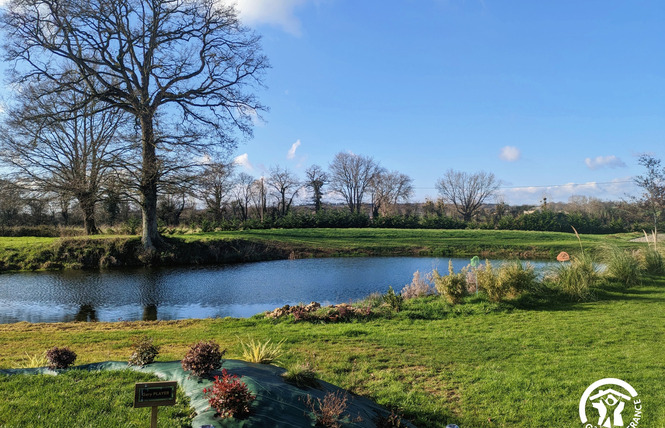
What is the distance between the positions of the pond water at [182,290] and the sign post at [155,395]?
8232mm

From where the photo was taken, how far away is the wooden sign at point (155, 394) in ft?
9.20

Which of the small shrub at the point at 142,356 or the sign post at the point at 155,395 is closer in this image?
the sign post at the point at 155,395

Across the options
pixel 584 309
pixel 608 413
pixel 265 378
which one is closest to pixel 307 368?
pixel 265 378

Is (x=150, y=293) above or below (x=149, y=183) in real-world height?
below

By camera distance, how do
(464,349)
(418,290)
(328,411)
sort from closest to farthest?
(328,411) → (464,349) → (418,290)

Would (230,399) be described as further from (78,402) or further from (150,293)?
(150,293)

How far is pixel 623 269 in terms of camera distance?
37.4ft

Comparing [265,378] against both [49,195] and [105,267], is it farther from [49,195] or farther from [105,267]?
[49,195]

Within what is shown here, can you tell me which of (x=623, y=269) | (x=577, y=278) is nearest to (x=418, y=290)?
(x=577, y=278)

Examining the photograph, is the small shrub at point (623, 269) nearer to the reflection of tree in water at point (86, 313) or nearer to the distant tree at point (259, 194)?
the reflection of tree in water at point (86, 313)

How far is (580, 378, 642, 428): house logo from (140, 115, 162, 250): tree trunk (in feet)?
65.4

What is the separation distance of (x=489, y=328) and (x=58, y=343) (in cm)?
801

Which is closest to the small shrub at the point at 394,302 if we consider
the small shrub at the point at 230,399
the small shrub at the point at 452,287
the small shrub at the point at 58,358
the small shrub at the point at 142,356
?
the small shrub at the point at 452,287

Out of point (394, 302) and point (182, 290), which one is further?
point (182, 290)
